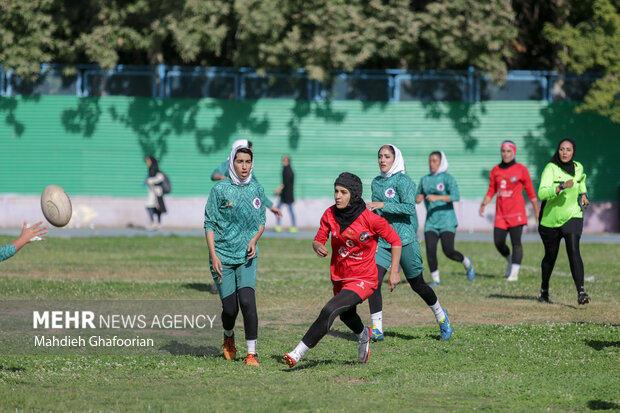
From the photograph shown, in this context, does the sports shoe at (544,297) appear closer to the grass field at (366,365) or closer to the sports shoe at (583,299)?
the grass field at (366,365)

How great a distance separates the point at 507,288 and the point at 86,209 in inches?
706

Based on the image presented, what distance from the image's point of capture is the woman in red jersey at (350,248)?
8430 mm

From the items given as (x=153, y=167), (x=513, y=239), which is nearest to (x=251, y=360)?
(x=513, y=239)

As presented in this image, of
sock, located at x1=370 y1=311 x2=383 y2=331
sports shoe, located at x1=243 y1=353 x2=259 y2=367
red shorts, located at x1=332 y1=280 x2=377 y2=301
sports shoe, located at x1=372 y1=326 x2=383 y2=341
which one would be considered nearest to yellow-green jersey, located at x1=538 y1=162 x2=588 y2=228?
sock, located at x1=370 y1=311 x2=383 y2=331

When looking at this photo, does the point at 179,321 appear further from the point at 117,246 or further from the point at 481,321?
the point at 117,246

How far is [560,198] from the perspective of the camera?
1270cm

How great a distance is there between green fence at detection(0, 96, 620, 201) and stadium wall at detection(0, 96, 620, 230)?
3 centimetres

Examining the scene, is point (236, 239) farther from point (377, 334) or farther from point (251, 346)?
point (377, 334)

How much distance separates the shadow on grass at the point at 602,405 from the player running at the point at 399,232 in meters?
2.87

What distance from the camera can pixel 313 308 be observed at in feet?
41.6

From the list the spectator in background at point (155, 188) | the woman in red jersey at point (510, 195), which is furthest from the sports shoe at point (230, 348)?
the spectator in background at point (155, 188)

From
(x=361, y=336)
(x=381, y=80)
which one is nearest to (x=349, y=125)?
(x=381, y=80)

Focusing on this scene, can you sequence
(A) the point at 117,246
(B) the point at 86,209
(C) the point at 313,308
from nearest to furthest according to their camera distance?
(C) the point at 313,308 → (A) the point at 117,246 → (B) the point at 86,209

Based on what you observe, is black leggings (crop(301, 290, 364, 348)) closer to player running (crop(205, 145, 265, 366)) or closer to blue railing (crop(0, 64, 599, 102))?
player running (crop(205, 145, 265, 366))
